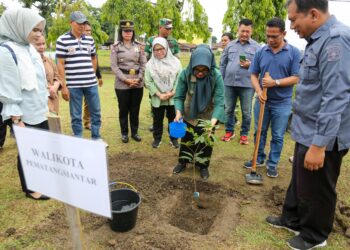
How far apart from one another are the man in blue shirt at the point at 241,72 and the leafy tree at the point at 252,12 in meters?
4.97

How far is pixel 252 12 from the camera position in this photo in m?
9.12

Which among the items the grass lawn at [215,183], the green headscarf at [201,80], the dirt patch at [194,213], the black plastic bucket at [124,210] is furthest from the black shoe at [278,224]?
the green headscarf at [201,80]

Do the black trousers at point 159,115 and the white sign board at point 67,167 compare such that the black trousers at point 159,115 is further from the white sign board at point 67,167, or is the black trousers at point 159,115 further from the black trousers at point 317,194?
the white sign board at point 67,167

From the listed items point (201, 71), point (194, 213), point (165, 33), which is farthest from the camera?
point (165, 33)

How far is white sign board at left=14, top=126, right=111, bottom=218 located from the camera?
1.22 meters

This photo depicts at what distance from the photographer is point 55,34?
48.7ft

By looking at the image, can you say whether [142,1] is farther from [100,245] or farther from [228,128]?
[100,245]

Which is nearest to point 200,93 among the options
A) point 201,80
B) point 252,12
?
point 201,80

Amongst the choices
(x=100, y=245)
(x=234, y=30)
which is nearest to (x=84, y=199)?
(x=100, y=245)

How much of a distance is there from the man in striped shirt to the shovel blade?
2.57 metres

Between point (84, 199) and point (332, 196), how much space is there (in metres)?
1.89

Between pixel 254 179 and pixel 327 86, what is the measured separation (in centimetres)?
195

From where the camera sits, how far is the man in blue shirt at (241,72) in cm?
457

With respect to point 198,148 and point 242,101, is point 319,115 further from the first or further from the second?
point 242,101
